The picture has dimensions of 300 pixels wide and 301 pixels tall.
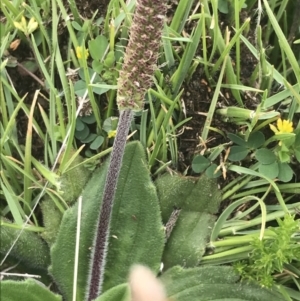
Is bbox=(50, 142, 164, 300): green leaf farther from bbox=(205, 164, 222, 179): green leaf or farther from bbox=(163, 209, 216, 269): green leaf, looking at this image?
bbox=(205, 164, 222, 179): green leaf

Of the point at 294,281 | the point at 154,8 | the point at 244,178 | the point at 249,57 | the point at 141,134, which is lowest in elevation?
the point at 294,281

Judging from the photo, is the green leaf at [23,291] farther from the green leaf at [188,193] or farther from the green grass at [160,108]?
the green leaf at [188,193]

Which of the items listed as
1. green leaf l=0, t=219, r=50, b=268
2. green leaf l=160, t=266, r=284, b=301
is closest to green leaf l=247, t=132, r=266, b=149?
green leaf l=160, t=266, r=284, b=301

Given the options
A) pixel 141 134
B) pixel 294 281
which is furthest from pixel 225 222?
pixel 141 134

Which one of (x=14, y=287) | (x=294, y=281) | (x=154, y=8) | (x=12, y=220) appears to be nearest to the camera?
(x=154, y=8)

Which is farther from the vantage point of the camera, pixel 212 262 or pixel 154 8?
pixel 212 262

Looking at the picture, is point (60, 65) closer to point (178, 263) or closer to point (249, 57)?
point (249, 57)

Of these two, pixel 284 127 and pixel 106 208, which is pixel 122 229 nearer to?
pixel 106 208

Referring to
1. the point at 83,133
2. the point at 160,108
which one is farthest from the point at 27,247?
the point at 160,108

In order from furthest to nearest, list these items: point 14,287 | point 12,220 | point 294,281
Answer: point 12,220 → point 294,281 → point 14,287
